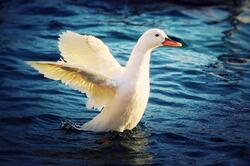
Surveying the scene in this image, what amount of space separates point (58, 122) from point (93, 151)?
1145 mm

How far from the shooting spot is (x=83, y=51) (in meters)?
9.23

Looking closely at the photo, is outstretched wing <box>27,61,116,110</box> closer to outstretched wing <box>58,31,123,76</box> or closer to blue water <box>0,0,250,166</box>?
outstretched wing <box>58,31,123,76</box>

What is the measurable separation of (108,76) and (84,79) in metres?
0.41

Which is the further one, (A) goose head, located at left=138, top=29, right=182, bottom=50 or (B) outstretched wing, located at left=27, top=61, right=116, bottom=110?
(A) goose head, located at left=138, top=29, right=182, bottom=50

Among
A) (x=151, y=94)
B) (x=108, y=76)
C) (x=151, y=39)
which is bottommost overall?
(x=151, y=94)

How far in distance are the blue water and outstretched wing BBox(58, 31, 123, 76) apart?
998 millimetres

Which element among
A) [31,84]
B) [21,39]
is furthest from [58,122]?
[21,39]

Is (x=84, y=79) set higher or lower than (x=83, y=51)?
lower

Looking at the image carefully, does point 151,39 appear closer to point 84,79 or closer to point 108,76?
point 108,76

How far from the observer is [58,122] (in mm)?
9617

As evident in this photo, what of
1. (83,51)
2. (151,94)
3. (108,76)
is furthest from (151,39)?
(151,94)

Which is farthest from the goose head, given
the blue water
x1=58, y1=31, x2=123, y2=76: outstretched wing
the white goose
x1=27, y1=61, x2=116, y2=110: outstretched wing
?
the blue water

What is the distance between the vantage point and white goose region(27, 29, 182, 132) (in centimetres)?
848

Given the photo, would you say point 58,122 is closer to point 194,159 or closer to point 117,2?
point 194,159
